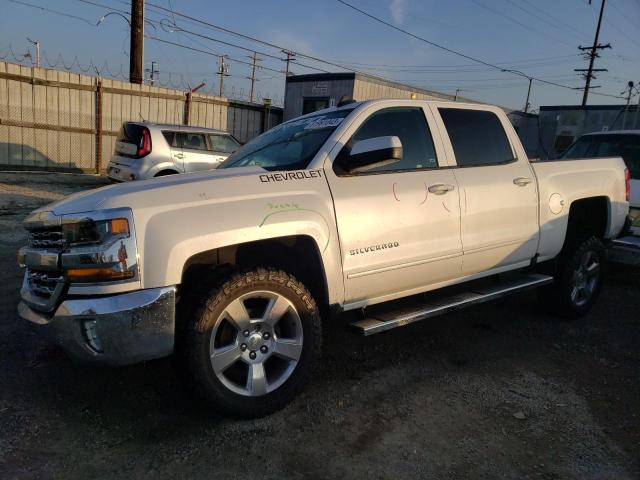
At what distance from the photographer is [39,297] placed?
2908 millimetres

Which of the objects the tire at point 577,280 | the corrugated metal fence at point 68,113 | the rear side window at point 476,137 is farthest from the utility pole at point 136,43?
the tire at point 577,280

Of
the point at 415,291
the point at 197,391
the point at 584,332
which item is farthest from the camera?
the point at 584,332

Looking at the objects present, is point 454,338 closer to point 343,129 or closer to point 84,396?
point 343,129

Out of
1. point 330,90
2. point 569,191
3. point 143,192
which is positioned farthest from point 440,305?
point 330,90

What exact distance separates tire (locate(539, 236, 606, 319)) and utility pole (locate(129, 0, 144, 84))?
1420cm

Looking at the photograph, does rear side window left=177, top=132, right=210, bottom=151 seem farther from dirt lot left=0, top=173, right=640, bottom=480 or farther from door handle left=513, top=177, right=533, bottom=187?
door handle left=513, top=177, right=533, bottom=187

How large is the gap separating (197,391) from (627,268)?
702 cm

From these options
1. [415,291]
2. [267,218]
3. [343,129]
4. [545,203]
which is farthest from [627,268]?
[267,218]

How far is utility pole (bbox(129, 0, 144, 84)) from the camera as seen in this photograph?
1515cm

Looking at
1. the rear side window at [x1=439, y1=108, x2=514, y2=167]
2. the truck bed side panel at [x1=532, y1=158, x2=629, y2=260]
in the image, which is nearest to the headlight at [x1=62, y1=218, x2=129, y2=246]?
the rear side window at [x1=439, y1=108, x2=514, y2=167]

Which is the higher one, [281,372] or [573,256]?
[573,256]

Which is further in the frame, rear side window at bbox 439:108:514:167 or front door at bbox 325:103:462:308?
rear side window at bbox 439:108:514:167

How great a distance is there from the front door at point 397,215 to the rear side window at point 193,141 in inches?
316

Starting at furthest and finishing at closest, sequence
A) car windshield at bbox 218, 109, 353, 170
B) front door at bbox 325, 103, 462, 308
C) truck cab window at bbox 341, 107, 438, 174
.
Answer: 1. truck cab window at bbox 341, 107, 438, 174
2. car windshield at bbox 218, 109, 353, 170
3. front door at bbox 325, 103, 462, 308
